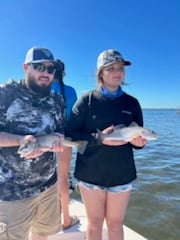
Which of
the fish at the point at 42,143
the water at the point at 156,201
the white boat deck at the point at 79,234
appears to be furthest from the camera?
the water at the point at 156,201

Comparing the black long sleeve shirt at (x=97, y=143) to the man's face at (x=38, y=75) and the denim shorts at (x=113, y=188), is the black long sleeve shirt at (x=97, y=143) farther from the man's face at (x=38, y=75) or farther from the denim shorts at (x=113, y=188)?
the man's face at (x=38, y=75)

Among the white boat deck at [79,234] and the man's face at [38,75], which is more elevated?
the man's face at [38,75]

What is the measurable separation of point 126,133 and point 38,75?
975mm

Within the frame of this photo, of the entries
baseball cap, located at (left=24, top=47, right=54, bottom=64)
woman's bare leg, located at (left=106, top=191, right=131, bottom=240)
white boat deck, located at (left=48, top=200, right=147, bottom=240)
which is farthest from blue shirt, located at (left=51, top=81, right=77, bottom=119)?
white boat deck, located at (left=48, top=200, right=147, bottom=240)

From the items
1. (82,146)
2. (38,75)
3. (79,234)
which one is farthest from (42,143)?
(79,234)

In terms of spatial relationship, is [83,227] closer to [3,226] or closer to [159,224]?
[3,226]

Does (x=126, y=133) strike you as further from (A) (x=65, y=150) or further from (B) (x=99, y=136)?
(A) (x=65, y=150)

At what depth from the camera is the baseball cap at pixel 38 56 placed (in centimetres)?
274

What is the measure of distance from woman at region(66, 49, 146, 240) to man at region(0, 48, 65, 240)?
0.88ft

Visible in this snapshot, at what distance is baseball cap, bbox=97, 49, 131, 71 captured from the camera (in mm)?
2984

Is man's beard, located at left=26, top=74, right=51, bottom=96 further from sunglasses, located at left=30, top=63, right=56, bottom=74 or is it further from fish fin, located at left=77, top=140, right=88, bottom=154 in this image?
fish fin, located at left=77, top=140, right=88, bottom=154

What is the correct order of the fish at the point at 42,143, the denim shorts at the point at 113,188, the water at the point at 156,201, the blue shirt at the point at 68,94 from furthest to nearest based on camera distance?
the water at the point at 156,201 → the blue shirt at the point at 68,94 → the denim shorts at the point at 113,188 → the fish at the point at 42,143

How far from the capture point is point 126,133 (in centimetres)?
288

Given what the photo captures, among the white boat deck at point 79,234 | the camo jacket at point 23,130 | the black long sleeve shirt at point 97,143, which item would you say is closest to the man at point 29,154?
the camo jacket at point 23,130
